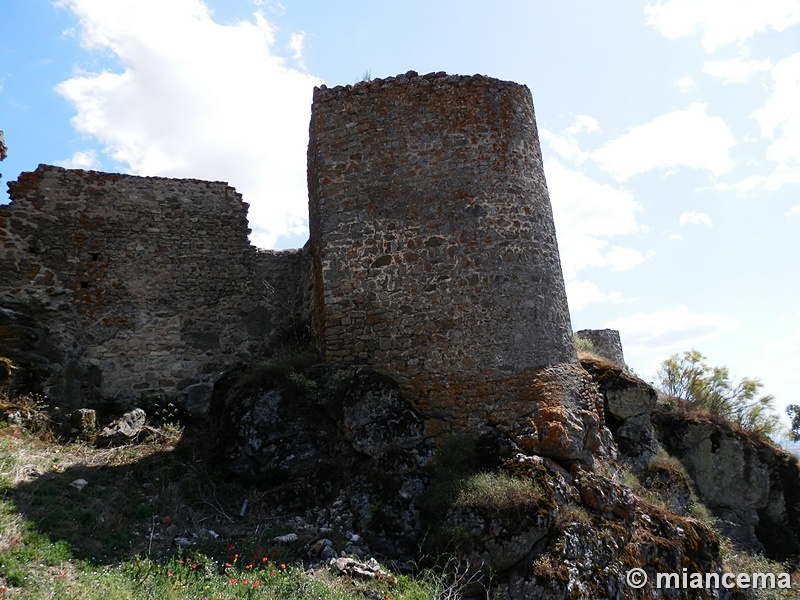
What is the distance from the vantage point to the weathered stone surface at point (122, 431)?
29.8 ft

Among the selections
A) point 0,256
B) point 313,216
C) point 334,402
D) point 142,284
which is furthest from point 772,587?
point 0,256

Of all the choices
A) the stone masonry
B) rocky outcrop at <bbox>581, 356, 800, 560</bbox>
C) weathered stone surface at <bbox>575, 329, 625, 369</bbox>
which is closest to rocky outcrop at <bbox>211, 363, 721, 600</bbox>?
the stone masonry

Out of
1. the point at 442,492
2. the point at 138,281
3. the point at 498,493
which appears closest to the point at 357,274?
the point at 442,492

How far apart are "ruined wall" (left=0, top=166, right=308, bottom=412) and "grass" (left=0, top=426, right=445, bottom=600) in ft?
7.11

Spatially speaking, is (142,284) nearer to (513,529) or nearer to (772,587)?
(513,529)

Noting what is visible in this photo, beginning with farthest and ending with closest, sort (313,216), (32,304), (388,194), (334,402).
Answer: (313,216), (32,304), (388,194), (334,402)

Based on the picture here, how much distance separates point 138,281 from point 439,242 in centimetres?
577

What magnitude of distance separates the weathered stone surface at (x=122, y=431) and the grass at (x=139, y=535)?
33cm

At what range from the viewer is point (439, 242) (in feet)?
Result: 30.6

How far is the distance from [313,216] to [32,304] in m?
5.01

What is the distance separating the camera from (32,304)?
10266 millimetres

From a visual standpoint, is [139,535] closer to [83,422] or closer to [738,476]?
[83,422]

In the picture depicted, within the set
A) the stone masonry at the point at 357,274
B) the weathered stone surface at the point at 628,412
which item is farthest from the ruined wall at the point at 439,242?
the weathered stone surface at the point at 628,412

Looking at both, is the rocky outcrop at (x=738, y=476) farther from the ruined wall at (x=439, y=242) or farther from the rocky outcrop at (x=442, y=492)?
the ruined wall at (x=439, y=242)
